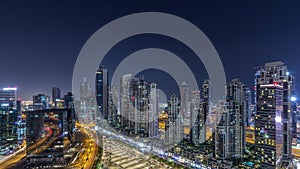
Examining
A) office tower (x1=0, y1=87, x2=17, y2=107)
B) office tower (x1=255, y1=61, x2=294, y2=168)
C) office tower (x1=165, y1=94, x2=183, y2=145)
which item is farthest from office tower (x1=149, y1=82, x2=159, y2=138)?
office tower (x1=0, y1=87, x2=17, y2=107)

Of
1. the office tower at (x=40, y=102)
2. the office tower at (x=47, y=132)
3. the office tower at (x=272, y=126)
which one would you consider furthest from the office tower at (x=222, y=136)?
the office tower at (x=40, y=102)

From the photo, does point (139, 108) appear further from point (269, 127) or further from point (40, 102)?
point (40, 102)

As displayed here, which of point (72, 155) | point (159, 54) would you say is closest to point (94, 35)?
point (159, 54)

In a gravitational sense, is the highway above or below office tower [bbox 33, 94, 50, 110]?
below

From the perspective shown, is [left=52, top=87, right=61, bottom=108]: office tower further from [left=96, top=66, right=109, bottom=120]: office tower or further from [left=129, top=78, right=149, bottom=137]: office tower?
[left=129, top=78, right=149, bottom=137]: office tower

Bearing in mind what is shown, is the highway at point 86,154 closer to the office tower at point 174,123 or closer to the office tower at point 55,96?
the office tower at point 174,123

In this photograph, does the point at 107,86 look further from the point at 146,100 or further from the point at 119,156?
the point at 119,156
